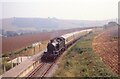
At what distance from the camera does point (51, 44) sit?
36.3 metres

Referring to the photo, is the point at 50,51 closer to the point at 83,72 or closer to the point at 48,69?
the point at 48,69

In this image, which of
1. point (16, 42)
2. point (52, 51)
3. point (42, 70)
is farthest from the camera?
point (16, 42)

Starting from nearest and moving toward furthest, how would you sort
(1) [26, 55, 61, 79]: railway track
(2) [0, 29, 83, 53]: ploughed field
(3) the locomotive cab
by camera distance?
(1) [26, 55, 61, 79]: railway track, (3) the locomotive cab, (2) [0, 29, 83, 53]: ploughed field

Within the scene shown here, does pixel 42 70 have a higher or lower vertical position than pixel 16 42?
lower

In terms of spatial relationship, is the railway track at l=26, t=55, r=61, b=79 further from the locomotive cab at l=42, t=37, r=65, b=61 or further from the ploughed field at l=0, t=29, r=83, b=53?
the ploughed field at l=0, t=29, r=83, b=53

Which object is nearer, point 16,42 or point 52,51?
point 52,51

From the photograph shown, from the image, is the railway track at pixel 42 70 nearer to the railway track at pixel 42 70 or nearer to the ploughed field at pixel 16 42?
the railway track at pixel 42 70

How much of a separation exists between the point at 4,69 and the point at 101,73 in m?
11.3

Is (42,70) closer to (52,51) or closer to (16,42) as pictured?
(52,51)

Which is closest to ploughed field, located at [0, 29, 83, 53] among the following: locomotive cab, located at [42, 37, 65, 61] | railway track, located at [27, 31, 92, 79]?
locomotive cab, located at [42, 37, 65, 61]

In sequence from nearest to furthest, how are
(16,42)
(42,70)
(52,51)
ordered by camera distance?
(42,70)
(52,51)
(16,42)

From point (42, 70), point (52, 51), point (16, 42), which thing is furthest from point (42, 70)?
point (16, 42)

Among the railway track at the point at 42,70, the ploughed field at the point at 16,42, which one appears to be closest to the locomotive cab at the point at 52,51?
the railway track at the point at 42,70

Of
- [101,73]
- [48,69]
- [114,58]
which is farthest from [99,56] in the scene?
[101,73]
